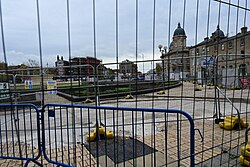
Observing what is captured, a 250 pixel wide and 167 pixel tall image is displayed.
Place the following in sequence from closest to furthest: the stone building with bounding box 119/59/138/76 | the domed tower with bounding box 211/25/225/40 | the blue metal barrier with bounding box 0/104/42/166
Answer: the blue metal barrier with bounding box 0/104/42/166, the domed tower with bounding box 211/25/225/40, the stone building with bounding box 119/59/138/76

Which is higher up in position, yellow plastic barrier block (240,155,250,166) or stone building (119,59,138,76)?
stone building (119,59,138,76)

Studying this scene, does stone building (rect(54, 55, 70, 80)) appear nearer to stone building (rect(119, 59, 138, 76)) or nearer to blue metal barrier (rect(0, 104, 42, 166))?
blue metal barrier (rect(0, 104, 42, 166))

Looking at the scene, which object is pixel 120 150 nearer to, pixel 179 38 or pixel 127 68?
pixel 127 68

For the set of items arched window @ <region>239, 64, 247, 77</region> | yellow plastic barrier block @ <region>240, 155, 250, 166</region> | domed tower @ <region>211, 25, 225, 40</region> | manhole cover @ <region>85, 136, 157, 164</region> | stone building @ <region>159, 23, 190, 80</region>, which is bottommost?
manhole cover @ <region>85, 136, 157, 164</region>

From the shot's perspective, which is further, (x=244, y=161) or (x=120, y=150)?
(x=120, y=150)

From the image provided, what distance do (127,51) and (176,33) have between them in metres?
0.70

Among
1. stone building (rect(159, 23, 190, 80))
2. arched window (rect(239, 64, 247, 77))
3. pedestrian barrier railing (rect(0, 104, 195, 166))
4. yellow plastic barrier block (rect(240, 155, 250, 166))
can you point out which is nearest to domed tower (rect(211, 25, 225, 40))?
stone building (rect(159, 23, 190, 80))

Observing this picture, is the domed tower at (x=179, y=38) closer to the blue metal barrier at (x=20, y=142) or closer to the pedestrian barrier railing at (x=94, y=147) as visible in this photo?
the pedestrian barrier railing at (x=94, y=147)

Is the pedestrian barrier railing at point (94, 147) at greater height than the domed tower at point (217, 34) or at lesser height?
lesser

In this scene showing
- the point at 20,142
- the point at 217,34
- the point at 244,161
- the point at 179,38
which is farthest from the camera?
the point at 20,142

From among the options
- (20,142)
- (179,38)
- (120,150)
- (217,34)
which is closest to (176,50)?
(179,38)

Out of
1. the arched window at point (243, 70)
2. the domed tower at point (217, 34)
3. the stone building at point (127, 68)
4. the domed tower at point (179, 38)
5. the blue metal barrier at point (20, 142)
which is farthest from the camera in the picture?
the arched window at point (243, 70)

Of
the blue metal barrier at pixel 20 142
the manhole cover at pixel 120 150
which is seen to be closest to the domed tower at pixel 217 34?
the manhole cover at pixel 120 150

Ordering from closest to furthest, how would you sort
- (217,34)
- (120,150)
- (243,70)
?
(217,34)
(120,150)
(243,70)
